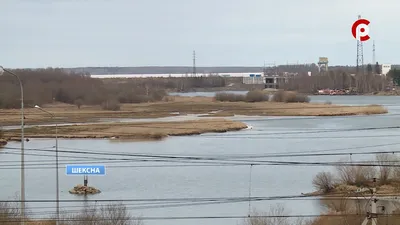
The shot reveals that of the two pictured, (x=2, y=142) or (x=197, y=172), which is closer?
(x=197, y=172)

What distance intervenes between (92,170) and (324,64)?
8075 centimetres

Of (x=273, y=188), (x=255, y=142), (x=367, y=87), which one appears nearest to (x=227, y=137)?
(x=255, y=142)

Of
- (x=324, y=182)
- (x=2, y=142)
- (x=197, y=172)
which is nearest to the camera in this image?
(x=324, y=182)

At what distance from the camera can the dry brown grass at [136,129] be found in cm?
2188

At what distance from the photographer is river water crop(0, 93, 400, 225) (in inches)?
438

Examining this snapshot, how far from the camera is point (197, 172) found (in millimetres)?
14617

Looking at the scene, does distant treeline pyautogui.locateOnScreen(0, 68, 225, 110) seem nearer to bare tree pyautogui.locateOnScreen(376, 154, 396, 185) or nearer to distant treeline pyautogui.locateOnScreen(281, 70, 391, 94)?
distant treeline pyautogui.locateOnScreen(281, 70, 391, 94)

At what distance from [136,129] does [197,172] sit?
342 inches

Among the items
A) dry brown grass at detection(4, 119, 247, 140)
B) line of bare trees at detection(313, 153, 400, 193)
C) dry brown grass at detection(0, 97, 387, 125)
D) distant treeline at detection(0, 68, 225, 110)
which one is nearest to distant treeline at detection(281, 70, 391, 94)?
distant treeline at detection(0, 68, 225, 110)

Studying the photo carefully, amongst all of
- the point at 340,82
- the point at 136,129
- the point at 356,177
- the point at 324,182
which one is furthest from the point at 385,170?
the point at 340,82

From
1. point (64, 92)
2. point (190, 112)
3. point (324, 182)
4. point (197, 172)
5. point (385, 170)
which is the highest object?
point (64, 92)

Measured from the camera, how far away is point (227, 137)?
21.0 metres

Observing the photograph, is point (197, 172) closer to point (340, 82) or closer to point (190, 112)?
point (190, 112)

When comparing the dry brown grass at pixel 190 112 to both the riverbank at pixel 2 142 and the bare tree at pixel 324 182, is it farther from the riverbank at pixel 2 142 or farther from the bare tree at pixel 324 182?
the bare tree at pixel 324 182
